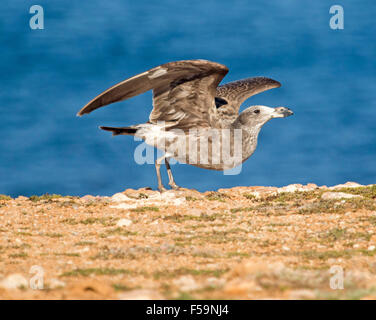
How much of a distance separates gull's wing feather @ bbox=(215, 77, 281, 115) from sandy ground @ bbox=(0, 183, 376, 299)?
120 inches

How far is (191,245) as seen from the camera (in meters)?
10.8

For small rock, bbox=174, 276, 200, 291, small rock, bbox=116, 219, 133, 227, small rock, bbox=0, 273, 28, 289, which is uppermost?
small rock, bbox=116, 219, 133, 227

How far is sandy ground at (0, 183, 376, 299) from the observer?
712cm

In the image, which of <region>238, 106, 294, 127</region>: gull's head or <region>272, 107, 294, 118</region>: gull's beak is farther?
<region>238, 106, 294, 127</region>: gull's head

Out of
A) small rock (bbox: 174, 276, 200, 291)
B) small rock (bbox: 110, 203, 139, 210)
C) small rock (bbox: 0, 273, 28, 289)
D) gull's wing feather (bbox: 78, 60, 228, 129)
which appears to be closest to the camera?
small rock (bbox: 174, 276, 200, 291)

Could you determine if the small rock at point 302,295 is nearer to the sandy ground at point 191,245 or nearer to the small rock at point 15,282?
the sandy ground at point 191,245

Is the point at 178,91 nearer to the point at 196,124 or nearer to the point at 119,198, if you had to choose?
→ the point at 196,124

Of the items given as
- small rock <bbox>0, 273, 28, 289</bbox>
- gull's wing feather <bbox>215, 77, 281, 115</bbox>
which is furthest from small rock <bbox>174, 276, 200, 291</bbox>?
gull's wing feather <bbox>215, 77, 281, 115</bbox>

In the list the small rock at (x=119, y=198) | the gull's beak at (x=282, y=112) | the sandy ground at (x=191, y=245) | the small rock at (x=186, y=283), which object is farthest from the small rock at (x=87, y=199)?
the small rock at (x=186, y=283)

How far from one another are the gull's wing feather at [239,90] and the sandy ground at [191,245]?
10.0 ft

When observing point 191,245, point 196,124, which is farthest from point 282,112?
point 191,245

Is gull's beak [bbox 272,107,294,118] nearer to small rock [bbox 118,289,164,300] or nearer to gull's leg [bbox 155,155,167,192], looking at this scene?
gull's leg [bbox 155,155,167,192]

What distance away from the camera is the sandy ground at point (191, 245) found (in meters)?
7.12
